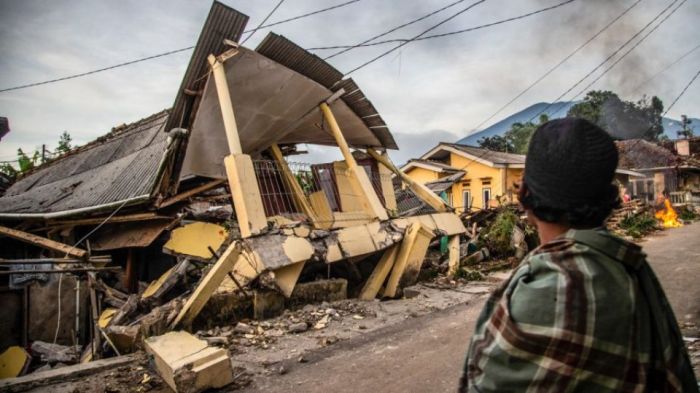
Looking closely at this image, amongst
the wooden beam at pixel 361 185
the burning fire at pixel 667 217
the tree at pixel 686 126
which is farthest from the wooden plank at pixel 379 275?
the tree at pixel 686 126

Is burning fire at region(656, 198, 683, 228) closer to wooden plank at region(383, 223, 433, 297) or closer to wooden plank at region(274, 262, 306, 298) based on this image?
wooden plank at region(383, 223, 433, 297)

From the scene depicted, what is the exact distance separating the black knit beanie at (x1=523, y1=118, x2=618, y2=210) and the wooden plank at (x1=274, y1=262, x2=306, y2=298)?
16.2 feet

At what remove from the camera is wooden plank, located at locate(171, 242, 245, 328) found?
196 inches

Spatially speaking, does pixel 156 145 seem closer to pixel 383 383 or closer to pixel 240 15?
pixel 240 15

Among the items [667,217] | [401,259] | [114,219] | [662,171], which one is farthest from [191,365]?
[662,171]

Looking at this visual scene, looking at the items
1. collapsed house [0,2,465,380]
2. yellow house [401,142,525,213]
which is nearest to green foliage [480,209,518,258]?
collapsed house [0,2,465,380]

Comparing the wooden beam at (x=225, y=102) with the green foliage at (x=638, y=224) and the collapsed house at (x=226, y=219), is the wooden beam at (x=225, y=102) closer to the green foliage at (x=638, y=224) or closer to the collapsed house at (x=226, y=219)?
the collapsed house at (x=226, y=219)

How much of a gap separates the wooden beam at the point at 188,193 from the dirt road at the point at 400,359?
5256mm

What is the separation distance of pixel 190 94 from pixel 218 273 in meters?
3.64

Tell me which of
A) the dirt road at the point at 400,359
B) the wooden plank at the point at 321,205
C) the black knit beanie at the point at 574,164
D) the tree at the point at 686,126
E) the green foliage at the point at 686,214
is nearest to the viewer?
the black knit beanie at the point at 574,164

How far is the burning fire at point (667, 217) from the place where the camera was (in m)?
18.8

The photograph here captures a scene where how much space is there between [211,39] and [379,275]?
5083 millimetres

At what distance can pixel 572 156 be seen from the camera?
1085mm

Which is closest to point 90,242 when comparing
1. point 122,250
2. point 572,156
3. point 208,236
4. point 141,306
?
point 122,250
